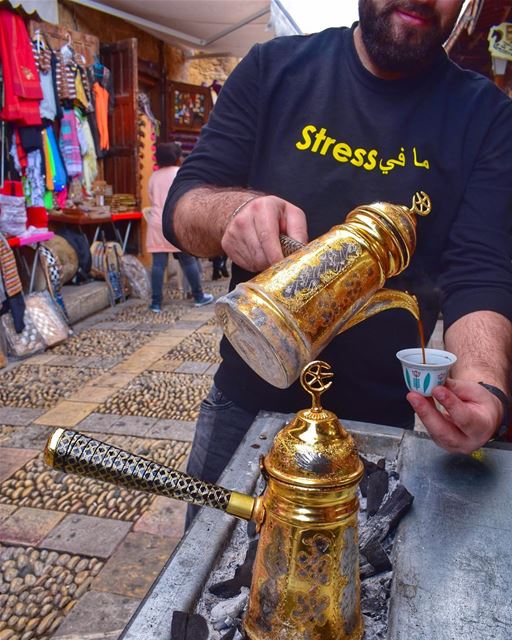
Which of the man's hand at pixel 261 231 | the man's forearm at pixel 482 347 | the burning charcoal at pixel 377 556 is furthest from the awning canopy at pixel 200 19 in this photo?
the burning charcoal at pixel 377 556

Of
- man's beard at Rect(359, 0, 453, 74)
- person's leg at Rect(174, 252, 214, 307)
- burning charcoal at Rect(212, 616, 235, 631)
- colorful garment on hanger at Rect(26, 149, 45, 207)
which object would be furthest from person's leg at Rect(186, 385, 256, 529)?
colorful garment on hanger at Rect(26, 149, 45, 207)

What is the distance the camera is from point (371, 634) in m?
1.13

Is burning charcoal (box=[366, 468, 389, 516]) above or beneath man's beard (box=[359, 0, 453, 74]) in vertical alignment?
beneath

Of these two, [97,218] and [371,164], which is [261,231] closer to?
[371,164]

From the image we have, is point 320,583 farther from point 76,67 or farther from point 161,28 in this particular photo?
point 161,28

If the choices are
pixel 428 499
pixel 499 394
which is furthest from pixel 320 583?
pixel 499 394

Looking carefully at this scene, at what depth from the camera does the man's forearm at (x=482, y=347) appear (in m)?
1.61

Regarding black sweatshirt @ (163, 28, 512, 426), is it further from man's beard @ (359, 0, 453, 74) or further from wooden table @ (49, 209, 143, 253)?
wooden table @ (49, 209, 143, 253)

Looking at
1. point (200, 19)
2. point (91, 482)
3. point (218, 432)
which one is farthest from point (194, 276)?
point (218, 432)

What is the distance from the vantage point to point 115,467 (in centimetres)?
95

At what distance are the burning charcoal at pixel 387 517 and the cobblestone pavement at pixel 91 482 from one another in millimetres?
1665

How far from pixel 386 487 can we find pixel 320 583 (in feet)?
2.04

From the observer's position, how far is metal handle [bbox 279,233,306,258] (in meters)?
1.28

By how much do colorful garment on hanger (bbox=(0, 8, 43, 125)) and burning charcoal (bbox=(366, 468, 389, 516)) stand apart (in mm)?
6736
